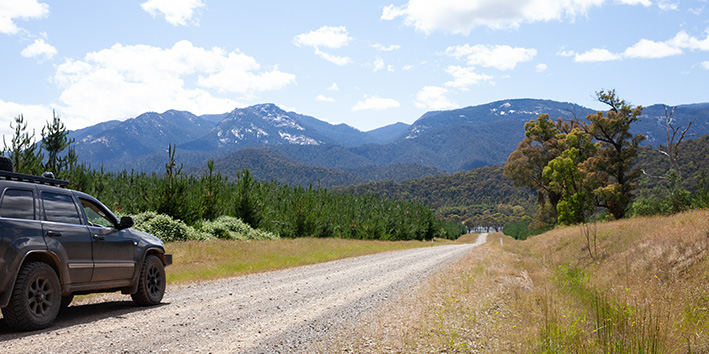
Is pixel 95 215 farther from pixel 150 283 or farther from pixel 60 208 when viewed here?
pixel 150 283

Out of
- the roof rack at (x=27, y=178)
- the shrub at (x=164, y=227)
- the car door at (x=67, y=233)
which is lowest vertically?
the shrub at (x=164, y=227)

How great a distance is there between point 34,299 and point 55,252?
0.71 m

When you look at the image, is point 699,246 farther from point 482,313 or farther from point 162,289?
point 162,289

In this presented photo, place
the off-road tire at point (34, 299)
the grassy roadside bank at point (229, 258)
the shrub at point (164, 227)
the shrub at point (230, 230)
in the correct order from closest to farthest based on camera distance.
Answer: the off-road tire at point (34, 299) < the grassy roadside bank at point (229, 258) < the shrub at point (164, 227) < the shrub at point (230, 230)

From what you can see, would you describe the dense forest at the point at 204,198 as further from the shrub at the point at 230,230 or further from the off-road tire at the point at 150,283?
the off-road tire at the point at 150,283

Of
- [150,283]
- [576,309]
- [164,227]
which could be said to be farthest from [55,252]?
[164,227]

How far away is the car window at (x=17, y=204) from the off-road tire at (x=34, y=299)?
2.48 ft

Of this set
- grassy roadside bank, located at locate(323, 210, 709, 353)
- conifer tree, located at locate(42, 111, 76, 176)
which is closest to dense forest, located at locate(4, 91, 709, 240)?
conifer tree, located at locate(42, 111, 76, 176)

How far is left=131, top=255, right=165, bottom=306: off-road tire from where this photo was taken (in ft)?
28.3

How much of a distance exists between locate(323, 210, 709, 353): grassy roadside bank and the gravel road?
2.73 feet

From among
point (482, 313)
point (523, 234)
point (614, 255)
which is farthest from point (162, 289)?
point (523, 234)

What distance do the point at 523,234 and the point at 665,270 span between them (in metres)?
99.0

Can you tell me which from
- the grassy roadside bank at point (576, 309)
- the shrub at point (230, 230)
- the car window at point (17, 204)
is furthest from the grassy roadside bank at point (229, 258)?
the grassy roadside bank at point (576, 309)

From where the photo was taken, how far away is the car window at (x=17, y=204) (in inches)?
244
